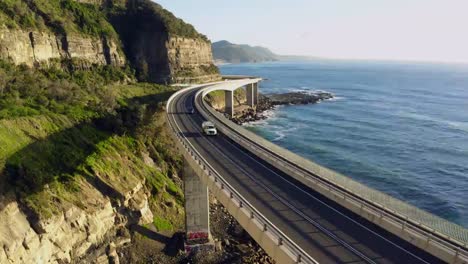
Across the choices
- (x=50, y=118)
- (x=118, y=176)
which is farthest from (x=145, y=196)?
(x=50, y=118)

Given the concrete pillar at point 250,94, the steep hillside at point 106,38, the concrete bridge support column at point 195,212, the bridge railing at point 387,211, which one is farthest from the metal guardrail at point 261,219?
the concrete pillar at point 250,94

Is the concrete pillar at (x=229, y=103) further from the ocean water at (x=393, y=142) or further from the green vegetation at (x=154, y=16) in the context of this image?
the green vegetation at (x=154, y=16)

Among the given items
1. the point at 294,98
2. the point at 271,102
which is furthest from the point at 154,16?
the point at 294,98

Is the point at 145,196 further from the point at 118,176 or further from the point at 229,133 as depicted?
the point at 229,133

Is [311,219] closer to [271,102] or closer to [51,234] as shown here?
[51,234]

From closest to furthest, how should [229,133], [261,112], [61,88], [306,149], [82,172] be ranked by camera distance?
[82,172], [229,133], [61,88], [306,149], [261,112]

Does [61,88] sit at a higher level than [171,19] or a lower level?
lower
